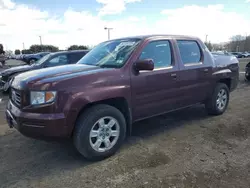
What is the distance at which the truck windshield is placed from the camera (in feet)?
12.2

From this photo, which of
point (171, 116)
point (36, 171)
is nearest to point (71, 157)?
point (36, 171)

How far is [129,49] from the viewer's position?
3.79 metres

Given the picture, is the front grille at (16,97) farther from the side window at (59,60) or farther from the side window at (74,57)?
the side window at (74,57)

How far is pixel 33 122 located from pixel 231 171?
2.67 metres

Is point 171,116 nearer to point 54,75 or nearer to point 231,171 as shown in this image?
point 231,171

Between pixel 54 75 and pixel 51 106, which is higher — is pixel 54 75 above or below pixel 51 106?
above

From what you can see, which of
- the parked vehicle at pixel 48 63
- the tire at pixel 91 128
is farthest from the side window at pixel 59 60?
the tire at pixel 91 128

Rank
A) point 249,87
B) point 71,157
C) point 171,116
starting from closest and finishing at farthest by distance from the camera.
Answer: point 71,157 < point 171,116 < point 249,87

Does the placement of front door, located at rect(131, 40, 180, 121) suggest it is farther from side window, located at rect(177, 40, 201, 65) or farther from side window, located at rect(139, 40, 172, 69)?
side window, located at rect(177, 40, 201, 65)

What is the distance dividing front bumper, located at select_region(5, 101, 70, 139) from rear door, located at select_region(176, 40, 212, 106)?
2379 millimetres

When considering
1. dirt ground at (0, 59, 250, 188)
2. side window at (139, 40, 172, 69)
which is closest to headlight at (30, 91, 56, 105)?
dirt ground at (0, 59, 250, 188)

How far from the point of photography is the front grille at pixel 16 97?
3182 mm

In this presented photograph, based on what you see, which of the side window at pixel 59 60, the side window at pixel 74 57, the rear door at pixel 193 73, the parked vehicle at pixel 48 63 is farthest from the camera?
the side window at pixel 74 57

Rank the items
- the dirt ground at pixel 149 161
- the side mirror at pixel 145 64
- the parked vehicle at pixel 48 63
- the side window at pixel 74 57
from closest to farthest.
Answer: the dirt ground at pixel 149 161
the side mirror at pixel 145 64
the parked vehicle at pixel 48 63
the side window at pixel 74 57
